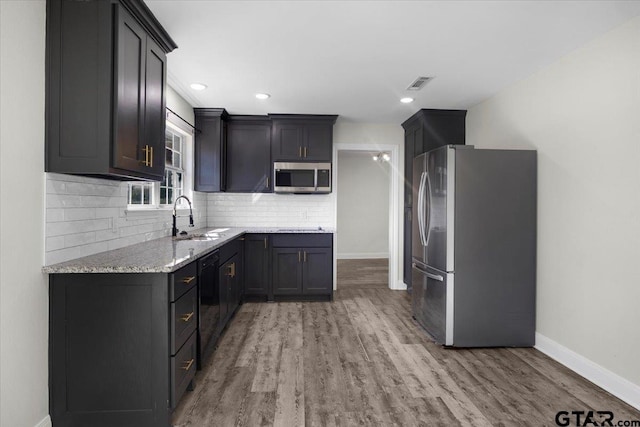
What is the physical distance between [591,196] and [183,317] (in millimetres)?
3013

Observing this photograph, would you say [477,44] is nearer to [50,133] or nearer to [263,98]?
[263,98]


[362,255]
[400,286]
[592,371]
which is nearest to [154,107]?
[592,371]

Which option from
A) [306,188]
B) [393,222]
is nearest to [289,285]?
[306,188]

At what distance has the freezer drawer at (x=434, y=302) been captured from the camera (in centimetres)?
307

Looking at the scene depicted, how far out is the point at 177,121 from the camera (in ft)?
12.6

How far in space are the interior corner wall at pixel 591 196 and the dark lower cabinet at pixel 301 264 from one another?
7.71 feet

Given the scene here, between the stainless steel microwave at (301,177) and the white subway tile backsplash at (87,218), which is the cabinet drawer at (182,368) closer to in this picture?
the white subway tile backsplash at (87,218)

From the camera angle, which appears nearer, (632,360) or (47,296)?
(47,296)

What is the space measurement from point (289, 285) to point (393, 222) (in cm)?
188

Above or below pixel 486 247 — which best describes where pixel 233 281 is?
below

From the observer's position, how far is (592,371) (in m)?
2.52

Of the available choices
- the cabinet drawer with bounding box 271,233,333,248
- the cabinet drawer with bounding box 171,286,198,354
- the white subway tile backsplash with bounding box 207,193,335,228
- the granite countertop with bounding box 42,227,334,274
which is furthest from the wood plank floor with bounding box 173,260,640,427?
the white subway tile backsplash with bounding box 207,193,335,228

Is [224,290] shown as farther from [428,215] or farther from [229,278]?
[428,215]

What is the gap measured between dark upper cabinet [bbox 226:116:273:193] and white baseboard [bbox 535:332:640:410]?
3.59 m
